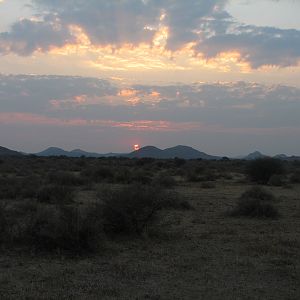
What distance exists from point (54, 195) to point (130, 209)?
9854mm

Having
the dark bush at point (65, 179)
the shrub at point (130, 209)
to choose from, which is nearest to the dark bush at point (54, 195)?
the shrub at point (130, 209)

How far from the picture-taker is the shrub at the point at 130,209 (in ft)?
50.0

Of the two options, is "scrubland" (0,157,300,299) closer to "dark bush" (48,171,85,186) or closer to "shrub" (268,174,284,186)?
"dark bush" (48,171,85,186)

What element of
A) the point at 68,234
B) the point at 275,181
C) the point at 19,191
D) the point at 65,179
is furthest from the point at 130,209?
the point at 275,181

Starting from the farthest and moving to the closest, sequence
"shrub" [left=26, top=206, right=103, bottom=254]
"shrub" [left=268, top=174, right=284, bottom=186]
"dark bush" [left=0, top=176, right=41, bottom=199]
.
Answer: "shrub" [left=268, top=174, right=284, bottom=186] < "dark bush" [left=0, top=176, right=41, bottom=199] < "shrub" [left=26, top=206, right=103, bottom=254]

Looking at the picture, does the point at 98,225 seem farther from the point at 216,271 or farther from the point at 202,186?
the point at 202,186

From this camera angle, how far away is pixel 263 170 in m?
43.4

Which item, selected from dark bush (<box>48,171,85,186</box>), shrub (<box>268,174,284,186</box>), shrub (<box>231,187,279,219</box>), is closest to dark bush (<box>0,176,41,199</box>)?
dark bush (<box>48,171,85,186</box>)

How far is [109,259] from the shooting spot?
12.3 meters

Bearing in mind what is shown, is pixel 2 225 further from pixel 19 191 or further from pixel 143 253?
pixel 19 191

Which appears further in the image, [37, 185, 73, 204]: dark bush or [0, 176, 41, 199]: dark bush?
[0, 176, 41, 199]: dark bush

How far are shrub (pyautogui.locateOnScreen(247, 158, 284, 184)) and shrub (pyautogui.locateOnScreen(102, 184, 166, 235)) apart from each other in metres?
29.1

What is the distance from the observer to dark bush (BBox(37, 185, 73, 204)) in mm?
23670

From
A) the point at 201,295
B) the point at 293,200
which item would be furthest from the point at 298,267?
the point at 293,200
